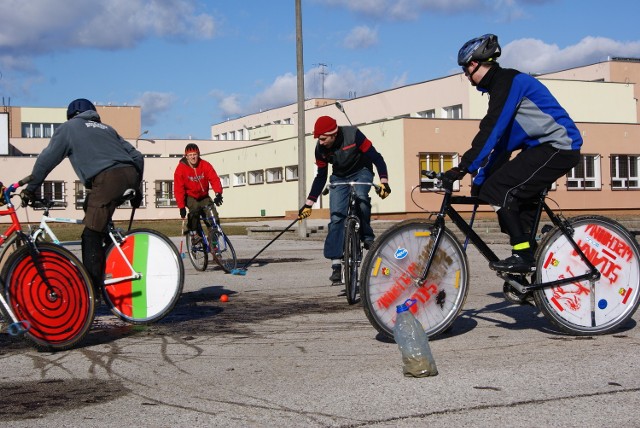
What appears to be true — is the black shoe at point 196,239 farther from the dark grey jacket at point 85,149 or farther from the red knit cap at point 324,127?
the dark grey jacket at point 85,149

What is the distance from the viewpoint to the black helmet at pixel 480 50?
6.33 metres

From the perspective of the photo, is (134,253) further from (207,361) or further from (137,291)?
(207,361)

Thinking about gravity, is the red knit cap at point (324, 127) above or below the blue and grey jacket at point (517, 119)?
above

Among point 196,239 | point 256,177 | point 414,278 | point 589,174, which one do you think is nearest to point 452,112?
point 589,174

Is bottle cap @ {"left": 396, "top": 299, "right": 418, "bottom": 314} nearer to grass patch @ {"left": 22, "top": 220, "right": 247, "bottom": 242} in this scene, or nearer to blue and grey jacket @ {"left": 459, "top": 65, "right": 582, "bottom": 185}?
blue and grey jacket @ {"left": 459, "top": 65, "right": 582, "bottom": 185}

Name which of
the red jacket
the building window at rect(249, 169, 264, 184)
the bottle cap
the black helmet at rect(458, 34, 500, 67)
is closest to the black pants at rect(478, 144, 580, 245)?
the black helmet at rect(458, 34, 500, 67)

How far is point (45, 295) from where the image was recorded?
655 cm

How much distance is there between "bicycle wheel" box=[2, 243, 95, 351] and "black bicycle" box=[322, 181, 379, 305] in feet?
8.86

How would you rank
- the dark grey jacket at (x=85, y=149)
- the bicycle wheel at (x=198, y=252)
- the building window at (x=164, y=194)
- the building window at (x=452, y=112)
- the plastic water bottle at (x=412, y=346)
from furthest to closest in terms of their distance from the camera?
the building window at (x=164, y=194) < the building window at (x=452, y=112) < the bicycle wheel at (x=198, y=252) < the dark grey jacket at (x=85, y=149) < the plastic water bottle at (x=412, y=346)

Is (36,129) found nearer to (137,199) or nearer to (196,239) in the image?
(196,239)

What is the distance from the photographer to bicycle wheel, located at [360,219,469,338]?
6215 millimetres

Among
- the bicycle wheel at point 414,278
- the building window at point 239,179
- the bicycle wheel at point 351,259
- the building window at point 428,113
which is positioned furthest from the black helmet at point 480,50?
the building window at point 239,179

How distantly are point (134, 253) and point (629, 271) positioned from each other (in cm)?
386

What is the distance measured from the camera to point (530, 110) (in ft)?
20.8
